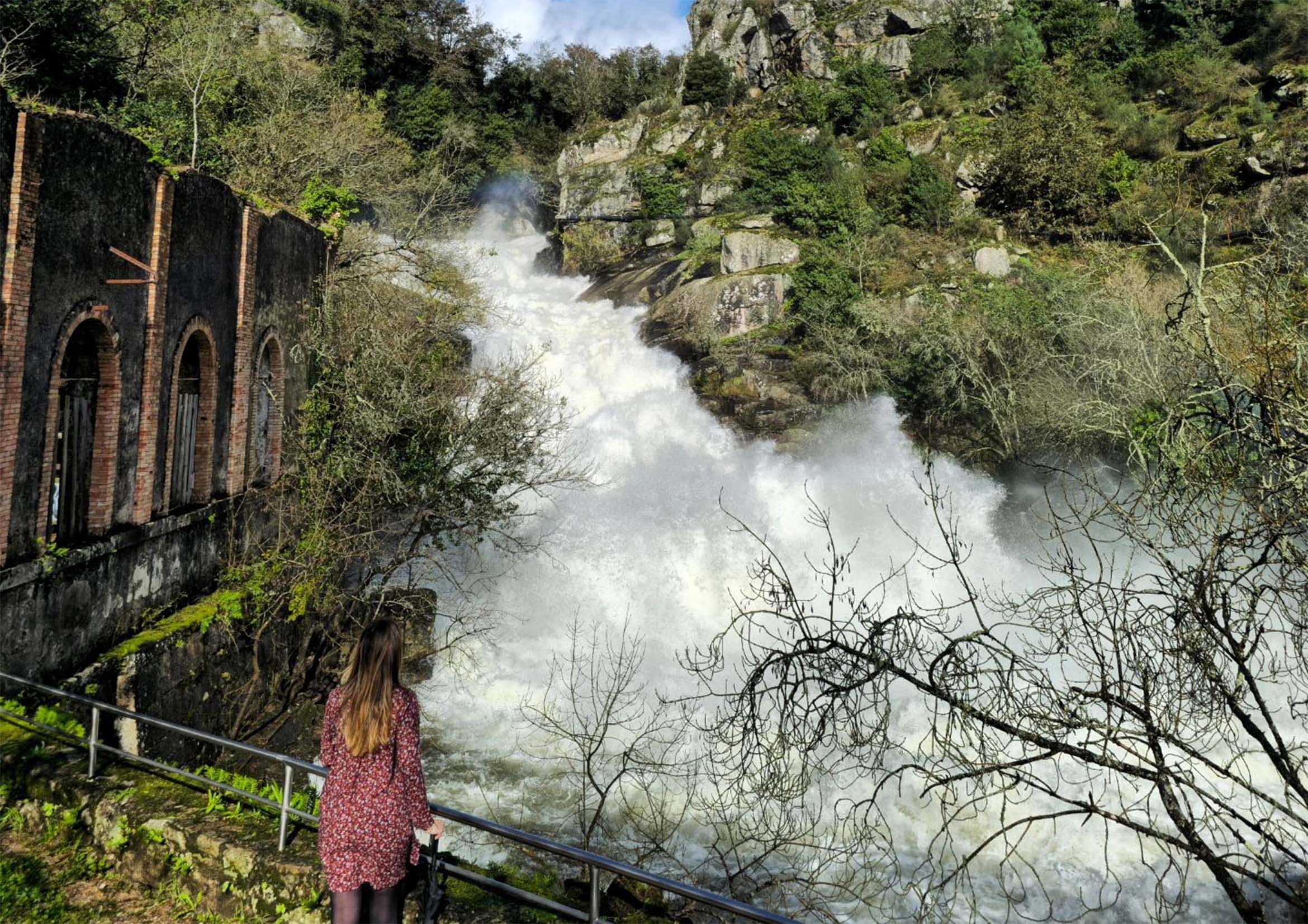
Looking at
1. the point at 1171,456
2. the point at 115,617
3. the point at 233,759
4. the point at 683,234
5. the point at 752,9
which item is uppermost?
the point at 752,9

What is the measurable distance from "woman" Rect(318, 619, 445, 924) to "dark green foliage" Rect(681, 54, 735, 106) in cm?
4811

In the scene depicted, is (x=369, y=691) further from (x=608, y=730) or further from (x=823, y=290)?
(x=823, y=290)

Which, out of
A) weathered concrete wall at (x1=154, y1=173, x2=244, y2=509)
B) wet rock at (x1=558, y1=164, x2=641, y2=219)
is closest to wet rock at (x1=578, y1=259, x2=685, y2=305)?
wet rock at (x1=558, y1=164, x2=641, y2=219)

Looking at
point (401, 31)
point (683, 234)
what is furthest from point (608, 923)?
point (401, 31)

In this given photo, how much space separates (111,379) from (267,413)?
16.3 feet

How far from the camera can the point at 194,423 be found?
12.1 m

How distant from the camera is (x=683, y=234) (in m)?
38.0

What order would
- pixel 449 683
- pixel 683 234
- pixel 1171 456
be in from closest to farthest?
pixel 1171 456 < pixel 449 683 < pixel 683 234

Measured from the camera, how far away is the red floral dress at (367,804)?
3.27m

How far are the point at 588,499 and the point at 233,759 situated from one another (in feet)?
37.0

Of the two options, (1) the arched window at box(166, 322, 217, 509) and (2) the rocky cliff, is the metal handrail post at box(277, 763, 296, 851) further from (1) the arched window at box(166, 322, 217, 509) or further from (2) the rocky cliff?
(2) the rocky cliff

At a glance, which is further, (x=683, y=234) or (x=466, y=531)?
(x=683, y=234)

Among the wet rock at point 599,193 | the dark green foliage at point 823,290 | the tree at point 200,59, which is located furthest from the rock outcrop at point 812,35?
the tree at point 200,59

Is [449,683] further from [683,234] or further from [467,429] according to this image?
[683,234]
